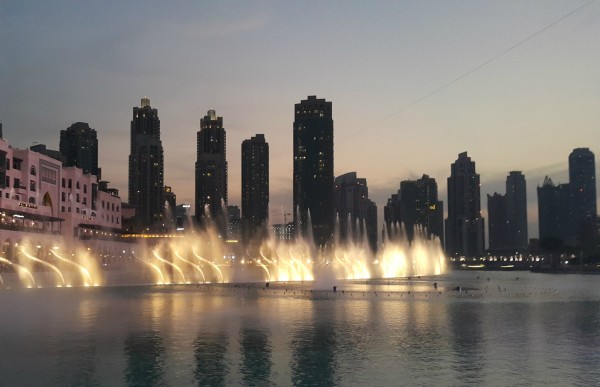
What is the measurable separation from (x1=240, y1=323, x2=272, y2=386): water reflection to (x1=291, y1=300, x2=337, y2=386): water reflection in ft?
4.22

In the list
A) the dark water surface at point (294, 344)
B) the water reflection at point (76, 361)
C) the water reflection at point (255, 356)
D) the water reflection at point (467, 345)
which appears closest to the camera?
the water reflection at point (76, 361)

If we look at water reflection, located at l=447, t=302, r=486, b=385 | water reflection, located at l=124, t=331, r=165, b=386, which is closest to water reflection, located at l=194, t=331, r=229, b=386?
water reflection, located at l=124, t=331, r=165, b=386

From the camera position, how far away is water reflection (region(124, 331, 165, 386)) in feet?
90.7

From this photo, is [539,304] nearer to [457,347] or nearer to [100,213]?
[457,347]

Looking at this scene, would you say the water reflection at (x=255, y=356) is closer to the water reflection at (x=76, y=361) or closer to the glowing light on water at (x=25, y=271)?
the water reflection at (x=76, y=361)

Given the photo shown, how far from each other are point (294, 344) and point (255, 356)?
461cm

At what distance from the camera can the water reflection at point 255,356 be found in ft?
91.4

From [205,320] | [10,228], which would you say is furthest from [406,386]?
[10,228]

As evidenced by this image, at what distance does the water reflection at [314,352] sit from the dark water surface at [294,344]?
0.18ft

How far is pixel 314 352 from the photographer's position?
3444cm

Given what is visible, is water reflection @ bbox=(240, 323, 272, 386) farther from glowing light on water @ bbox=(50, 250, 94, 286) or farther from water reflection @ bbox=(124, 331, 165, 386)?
glowing light on water @ bbox=(50, 250, 94, 286)

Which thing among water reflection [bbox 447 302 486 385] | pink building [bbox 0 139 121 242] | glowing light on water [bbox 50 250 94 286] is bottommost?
water reflection [bbox 447 302 486 385]

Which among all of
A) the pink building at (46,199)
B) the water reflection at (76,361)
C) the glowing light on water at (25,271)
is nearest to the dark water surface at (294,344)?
the water reflection at (76,361)

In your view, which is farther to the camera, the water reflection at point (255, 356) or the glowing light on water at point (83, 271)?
the glowing light on water at point (83, 271)
